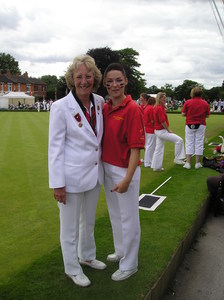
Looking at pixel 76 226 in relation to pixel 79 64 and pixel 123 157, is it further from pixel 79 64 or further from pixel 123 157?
pixel 79 64

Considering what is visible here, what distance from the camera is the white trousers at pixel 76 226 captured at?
110 inches

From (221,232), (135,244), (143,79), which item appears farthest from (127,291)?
(143,79)

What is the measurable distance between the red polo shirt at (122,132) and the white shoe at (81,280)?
3.69 feet

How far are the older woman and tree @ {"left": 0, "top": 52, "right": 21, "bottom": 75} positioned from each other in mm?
107811

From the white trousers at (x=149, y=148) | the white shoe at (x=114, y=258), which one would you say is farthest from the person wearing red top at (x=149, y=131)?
the white shoe at (x=114, y=258)

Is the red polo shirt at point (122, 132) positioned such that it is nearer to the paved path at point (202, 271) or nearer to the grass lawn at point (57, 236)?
the grass lawn at point (57, 236)

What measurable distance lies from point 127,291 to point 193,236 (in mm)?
1944

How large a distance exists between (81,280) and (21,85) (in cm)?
9692

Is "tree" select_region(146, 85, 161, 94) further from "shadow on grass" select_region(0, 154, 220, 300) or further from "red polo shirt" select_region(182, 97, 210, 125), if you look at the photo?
"shadow on grass" select_region(0, 154, 220, 300)

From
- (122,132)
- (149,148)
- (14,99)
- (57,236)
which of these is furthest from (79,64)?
(14,99)

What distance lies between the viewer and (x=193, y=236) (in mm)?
4418

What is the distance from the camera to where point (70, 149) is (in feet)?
8.84

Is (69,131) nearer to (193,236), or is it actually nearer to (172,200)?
(193,236)

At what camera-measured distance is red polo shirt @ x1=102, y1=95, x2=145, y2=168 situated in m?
2.74
